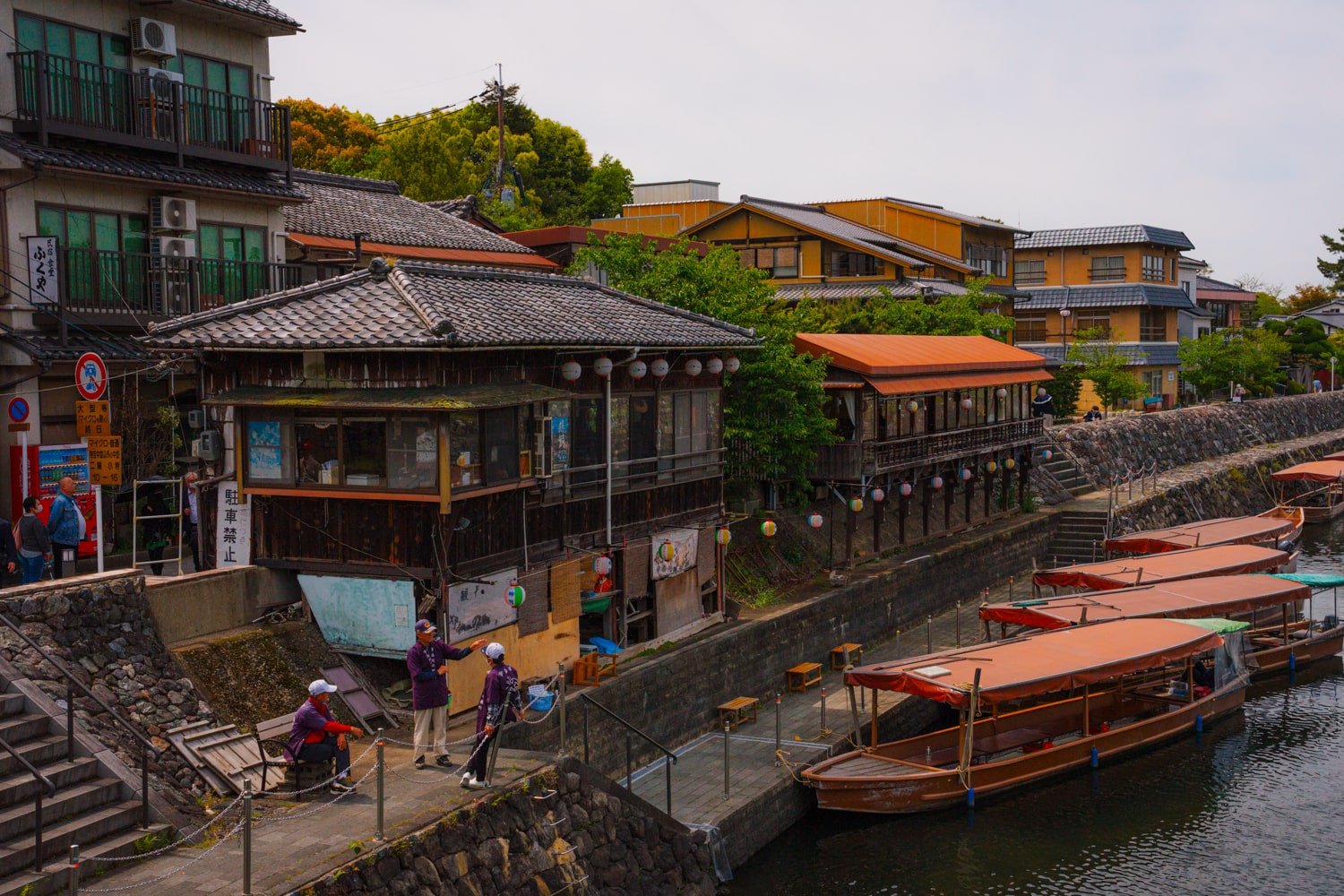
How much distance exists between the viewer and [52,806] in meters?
14.0

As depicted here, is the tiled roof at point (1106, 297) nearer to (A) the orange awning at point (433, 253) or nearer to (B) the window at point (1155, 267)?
(B) the window at point (1155, 267)

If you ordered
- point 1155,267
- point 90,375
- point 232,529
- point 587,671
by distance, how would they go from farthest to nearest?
point 1155,267 → point 587,671 → point 232,529 → point 90,375

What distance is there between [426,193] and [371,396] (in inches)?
1418

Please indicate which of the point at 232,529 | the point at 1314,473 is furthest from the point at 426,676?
the point at 1314,473

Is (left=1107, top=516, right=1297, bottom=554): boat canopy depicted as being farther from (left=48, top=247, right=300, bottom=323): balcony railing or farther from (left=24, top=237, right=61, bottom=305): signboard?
(left=24, top=237, right=61, bottom=305): signboard

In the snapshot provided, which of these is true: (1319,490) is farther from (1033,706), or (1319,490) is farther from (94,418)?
(94,418)

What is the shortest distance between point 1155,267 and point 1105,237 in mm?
4021

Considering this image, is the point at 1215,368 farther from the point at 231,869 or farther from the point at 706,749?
the point at 231,869

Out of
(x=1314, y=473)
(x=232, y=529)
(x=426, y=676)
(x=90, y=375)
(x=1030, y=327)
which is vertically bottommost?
(x=1314, y=473)

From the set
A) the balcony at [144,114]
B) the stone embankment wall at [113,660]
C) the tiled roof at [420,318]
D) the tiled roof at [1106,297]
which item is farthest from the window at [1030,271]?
the stone embankment wall at [113,660]

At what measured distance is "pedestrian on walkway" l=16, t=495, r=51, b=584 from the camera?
62.3 ft

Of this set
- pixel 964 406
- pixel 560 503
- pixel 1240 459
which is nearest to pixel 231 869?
pixel 560 503

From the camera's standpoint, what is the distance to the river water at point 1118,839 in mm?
22328

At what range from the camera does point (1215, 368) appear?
79625 mm
